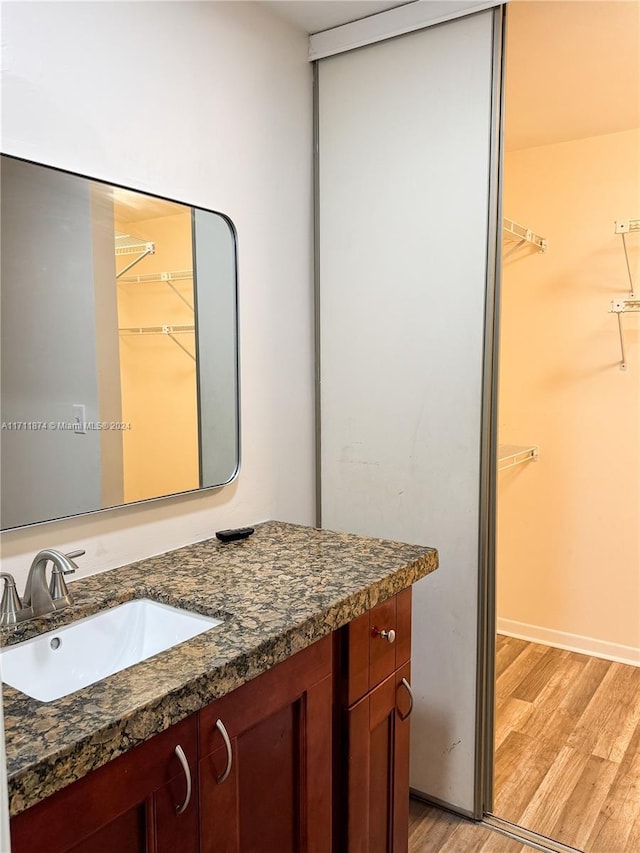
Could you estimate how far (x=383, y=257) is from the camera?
2074 millimetres

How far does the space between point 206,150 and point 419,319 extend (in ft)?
2.60

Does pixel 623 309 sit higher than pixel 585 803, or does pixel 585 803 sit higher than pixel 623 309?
pixel 623 309

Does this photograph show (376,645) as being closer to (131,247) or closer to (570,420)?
(131,247)

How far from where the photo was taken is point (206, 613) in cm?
130

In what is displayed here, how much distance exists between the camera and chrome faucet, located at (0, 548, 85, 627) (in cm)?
123

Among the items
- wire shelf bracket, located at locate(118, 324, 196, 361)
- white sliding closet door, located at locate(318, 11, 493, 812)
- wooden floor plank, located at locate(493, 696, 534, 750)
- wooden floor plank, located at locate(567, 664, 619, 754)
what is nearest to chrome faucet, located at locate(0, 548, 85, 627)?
wire shelf bracket, located at locate(118, 324, 196, 361)

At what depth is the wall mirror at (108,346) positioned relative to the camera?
1337 millimetres

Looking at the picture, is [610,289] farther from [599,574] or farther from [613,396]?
[599,574]

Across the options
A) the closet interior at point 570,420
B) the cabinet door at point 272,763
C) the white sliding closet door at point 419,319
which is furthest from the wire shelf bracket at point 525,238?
the cabinet door at point 272,763

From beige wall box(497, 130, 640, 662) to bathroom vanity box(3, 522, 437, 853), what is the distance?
175 cm

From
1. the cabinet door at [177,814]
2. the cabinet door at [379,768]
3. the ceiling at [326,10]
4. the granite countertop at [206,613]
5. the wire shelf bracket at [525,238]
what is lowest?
A: the cabinet door at [379,768]

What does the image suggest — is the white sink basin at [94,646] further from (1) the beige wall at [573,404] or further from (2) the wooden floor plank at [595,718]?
(1) the beige wall at [573,404]

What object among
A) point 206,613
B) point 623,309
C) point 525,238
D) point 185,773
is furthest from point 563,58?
point 185,773

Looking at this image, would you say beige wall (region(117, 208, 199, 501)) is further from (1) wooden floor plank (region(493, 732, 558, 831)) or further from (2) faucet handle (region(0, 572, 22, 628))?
(1) wooden floor plank (region(493, 732, 558, 831))
